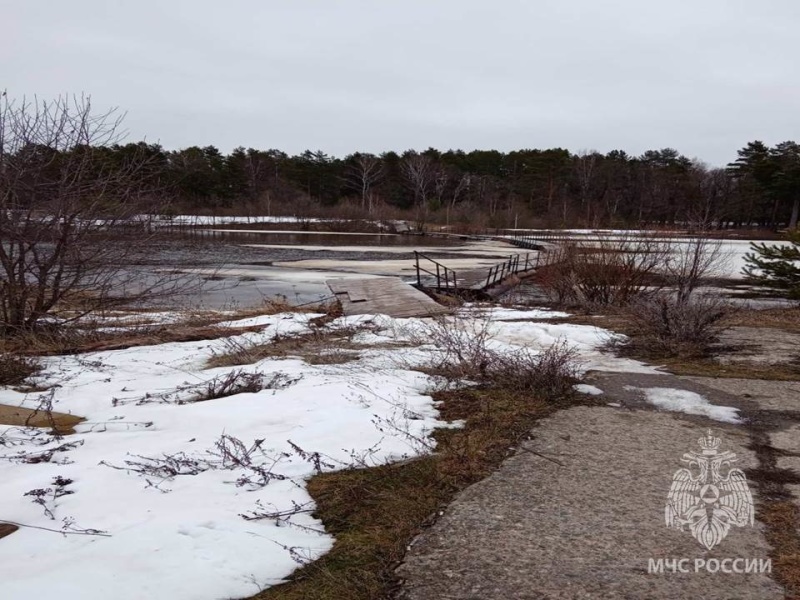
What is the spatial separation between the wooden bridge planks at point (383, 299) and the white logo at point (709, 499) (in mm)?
8674

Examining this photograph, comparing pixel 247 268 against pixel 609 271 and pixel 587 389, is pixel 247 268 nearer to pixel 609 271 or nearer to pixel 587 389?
pixel 609 271

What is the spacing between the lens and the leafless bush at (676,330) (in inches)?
298

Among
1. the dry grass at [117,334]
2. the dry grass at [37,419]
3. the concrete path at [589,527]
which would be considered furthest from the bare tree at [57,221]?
the concrete path at [589,527]

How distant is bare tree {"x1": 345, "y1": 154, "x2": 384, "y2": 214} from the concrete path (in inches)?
3040

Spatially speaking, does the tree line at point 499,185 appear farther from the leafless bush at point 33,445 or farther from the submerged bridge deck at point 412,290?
the leafless bush at point 33,445

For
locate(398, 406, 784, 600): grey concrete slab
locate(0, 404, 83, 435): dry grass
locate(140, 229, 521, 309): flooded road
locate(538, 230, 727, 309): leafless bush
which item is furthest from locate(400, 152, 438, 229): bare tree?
locate(398, 406, 784, 600): grey concrete slab

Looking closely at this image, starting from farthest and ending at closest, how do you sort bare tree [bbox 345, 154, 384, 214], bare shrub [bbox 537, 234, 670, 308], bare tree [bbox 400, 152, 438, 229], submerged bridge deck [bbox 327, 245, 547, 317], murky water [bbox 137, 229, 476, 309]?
bare tree [bbox 345, 154, 384, 214] < bare tree [bbox 400, 152, 438, 229] < murky water [bbox 137, 229, 476, 309] < bare shrub [bbox 537, 234, 670, 308] < submerged bridge deck [bbox 327, 245, 547, 317]

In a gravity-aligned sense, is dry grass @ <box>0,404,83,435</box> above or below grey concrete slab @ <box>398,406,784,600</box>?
below

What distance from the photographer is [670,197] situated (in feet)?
241

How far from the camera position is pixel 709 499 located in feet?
10.8

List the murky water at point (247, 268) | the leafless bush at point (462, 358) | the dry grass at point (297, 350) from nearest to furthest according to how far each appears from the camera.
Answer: the leafless bush at point (462, 358)
the dry grass at point (297, 350)
the murky water at point (247, 268)

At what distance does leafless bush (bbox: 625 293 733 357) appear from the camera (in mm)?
7570

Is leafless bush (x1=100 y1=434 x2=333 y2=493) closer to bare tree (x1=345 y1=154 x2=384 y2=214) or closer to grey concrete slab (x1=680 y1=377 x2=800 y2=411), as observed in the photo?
grey concrete slab (x1=680 y1=377 x2=800 y2=411)

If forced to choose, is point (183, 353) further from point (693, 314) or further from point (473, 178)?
point (473, 178)
